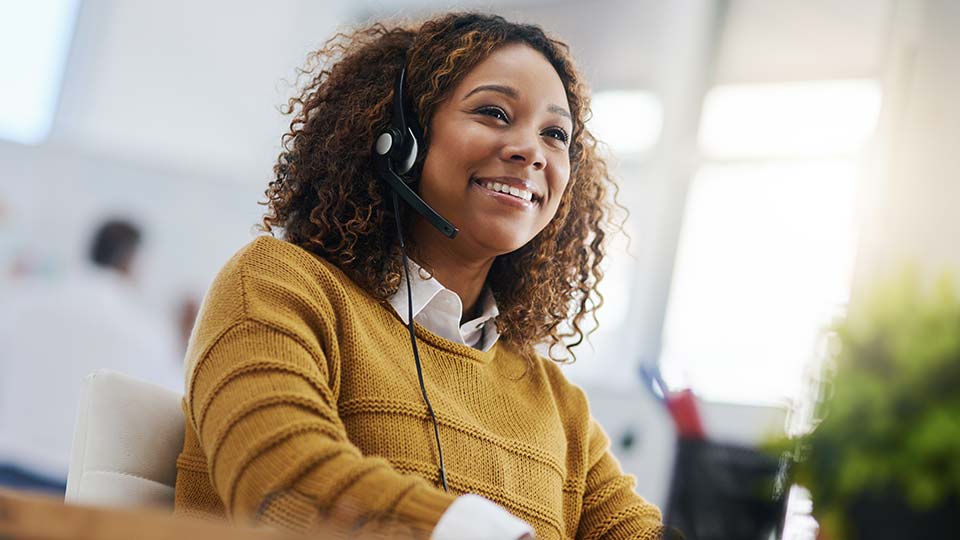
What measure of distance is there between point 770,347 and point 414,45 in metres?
2.80

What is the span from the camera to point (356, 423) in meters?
1.18

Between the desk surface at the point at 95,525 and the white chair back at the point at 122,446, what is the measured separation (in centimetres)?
57

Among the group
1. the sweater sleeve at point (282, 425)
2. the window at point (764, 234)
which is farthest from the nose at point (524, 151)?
the window at point (764, 234)

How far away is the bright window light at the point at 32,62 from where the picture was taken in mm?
4645

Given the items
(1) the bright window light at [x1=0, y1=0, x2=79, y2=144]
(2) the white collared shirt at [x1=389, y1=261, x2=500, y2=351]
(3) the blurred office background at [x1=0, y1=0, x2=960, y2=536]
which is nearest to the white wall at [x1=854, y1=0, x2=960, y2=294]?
(3) the blurred office background at [x1=0, y1=0, x2=960, y2=536]

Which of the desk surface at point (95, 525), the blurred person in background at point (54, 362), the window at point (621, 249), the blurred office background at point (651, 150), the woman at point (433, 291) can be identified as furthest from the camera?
the window at point (621, 249)

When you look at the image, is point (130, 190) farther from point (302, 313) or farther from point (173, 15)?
point (302, 313)

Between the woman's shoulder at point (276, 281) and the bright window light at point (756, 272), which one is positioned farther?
the bright window light at point (756, 272)

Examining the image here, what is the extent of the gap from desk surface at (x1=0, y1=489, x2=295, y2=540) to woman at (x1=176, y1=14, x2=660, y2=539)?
0.39 metres

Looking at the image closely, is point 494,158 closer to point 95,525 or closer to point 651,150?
point 95,525

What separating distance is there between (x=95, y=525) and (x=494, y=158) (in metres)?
0.93

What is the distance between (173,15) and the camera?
4.89m

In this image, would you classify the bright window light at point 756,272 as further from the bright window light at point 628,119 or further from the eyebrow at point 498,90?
the eyebrow at point 498,90

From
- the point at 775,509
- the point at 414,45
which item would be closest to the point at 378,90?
the point at 414,45
